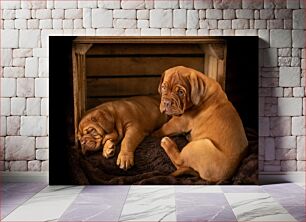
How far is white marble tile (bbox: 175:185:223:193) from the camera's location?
4465 mm

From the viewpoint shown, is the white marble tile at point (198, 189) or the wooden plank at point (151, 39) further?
the wooden plank at point (151, 39)

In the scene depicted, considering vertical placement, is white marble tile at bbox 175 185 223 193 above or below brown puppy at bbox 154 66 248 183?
below

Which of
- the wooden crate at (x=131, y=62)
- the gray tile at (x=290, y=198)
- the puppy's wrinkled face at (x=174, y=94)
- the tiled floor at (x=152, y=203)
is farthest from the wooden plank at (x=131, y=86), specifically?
the gray tile at (x=290, y=198)

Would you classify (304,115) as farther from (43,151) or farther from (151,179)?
(43,151)

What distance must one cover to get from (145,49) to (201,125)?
0.95m

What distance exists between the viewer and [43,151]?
491 centimetres

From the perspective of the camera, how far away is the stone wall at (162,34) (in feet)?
16.1

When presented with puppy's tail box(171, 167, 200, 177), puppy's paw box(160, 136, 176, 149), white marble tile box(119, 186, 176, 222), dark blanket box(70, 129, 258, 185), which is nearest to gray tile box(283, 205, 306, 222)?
white marble tile box(119, 186, 176, 222)

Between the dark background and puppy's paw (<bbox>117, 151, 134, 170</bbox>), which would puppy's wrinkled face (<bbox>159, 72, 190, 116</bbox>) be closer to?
the dark background

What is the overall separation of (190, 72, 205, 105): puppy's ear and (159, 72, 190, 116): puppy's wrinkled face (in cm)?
5

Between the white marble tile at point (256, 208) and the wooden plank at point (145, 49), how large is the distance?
1.50m

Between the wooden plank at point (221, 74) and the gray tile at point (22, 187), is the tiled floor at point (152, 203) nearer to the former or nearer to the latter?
the gray tile at point (22, 187)

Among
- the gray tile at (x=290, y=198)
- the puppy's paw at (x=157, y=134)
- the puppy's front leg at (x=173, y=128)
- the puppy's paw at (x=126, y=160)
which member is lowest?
the gray tile at (x=290, y=198)

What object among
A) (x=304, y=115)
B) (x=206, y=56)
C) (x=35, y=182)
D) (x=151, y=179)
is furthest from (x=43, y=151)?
(x=304, y=115)
